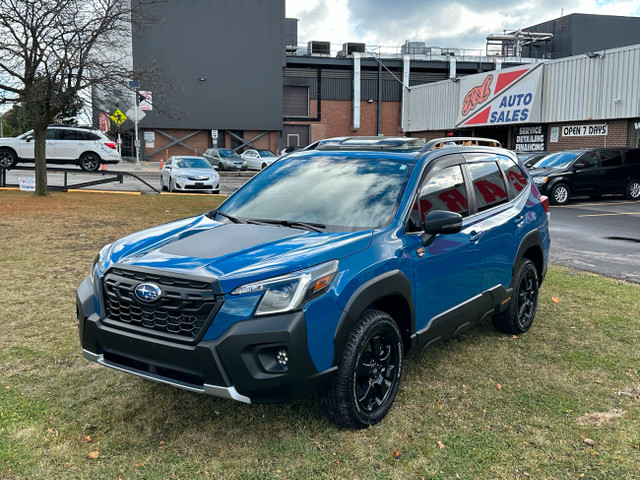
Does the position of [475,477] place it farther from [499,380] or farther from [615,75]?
[615,75]

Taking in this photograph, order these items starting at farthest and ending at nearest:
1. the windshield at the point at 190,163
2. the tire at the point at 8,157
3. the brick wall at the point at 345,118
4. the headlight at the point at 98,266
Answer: the brick wall at the point at 345,118
the tire at the point at 8,157
the windshield at the point at 190,163
the headlight at the point at 98,266

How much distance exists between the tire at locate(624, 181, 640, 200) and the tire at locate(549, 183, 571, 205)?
106 inches

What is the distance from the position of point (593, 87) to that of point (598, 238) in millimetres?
14969

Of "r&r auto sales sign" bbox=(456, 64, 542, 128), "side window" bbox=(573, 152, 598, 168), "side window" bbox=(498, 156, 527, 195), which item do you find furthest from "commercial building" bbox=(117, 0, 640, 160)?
"side window" bbox=(498, 156, 527, 195)

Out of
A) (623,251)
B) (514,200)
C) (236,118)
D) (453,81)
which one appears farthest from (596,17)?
(514,200)

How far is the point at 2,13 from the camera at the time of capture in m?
14.4

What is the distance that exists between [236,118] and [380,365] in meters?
41.5

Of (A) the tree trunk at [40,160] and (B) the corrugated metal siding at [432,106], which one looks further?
(B) the corrugated metal siding at [432,106]

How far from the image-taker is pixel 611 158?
19.0 meters

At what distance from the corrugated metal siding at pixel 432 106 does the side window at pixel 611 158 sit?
14.5m

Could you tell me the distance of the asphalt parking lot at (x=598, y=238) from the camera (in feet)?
29.3

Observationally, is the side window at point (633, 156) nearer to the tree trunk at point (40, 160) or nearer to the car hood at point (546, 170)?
the car hood at point (546, 170)

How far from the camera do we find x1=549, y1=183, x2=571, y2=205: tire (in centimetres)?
1803

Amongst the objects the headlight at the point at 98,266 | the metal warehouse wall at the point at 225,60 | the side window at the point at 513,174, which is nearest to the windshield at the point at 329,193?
the headlight at the point at 98,266
